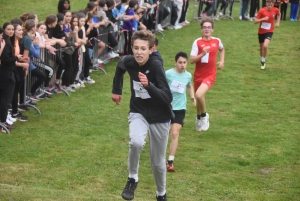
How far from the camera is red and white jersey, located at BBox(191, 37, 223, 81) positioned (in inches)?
504

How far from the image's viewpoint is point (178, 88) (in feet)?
36.9

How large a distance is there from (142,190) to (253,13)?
2162 cm

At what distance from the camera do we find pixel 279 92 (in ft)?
58.3

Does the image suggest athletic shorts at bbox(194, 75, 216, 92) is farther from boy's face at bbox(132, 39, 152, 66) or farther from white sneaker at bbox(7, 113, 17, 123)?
boy's face at bbox(132, 39, 152, 66)

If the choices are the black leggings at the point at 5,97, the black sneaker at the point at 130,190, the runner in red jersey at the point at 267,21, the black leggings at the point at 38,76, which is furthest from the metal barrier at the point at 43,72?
the runner in red jersey at the point at 267,21

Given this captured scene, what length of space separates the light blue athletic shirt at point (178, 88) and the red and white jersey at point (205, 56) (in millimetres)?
1547

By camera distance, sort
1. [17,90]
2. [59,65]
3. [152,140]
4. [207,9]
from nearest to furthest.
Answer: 1. [152,140]
2. [17,90]
3. [59,65]
4. [207,9]

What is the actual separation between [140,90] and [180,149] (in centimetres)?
489

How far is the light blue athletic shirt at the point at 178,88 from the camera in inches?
440

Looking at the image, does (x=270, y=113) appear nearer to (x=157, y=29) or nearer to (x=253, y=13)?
(x=157, y=29)

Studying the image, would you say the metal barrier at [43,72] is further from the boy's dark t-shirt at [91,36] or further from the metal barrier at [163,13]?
the metal barrier at [163,13]

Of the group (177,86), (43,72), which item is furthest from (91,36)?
(177,86)

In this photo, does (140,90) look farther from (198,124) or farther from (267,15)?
(267,15)

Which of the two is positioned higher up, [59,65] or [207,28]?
[207,28]
